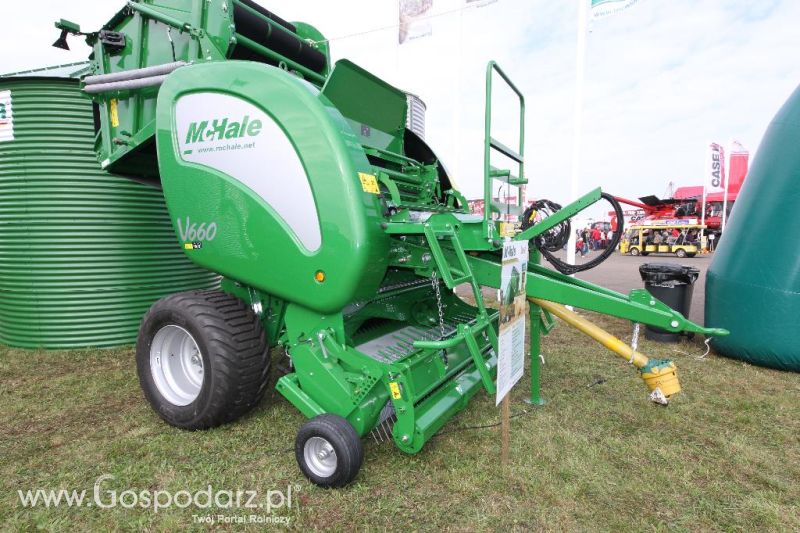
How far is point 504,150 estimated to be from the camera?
299cm

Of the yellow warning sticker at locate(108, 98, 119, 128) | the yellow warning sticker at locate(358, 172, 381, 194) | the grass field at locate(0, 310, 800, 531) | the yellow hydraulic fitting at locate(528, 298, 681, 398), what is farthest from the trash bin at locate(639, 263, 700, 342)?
the yellow warning sticker at locate(108, 98, 119, 128)

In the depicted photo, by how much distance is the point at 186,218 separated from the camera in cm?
298

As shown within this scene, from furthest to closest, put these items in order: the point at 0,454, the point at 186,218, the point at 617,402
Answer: the point at 617,402 < the point at 186,218 < the point at 0,454

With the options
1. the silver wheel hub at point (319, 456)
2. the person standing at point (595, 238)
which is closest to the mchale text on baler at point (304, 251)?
the silver wheel hub at point (319, 456)

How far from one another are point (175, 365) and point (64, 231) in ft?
8.54

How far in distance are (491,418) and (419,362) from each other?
3.14 feet

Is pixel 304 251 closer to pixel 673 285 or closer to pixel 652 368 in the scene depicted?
pixel 652 368

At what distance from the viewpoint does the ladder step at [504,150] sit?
280 centimetres

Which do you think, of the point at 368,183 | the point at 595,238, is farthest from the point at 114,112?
the point at 595,238

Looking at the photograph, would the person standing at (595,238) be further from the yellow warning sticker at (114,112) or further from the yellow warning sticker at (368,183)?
the yellow warning sticker at (114,112)

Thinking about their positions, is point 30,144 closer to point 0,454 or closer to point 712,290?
point 0,454

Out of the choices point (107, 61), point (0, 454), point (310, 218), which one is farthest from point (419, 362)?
point (107, 61)

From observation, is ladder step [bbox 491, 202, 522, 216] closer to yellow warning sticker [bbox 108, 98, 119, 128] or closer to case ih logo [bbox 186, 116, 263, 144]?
case ih logo [bbox 186, 116, 263, 144]

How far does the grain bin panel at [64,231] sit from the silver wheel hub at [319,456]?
3.62 m
